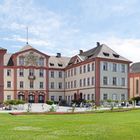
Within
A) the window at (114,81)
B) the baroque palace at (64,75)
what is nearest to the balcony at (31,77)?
the baroque palace at (64,75)

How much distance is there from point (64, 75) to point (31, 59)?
8591 mm

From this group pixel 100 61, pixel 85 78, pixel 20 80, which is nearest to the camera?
pixel 100 61

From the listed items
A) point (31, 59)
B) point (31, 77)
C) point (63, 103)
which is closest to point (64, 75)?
point (63, 103)

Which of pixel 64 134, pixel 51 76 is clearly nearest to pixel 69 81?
pixel 51 76

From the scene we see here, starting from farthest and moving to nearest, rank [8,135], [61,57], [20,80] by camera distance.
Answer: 1. [61,57]
2. [20,80]
3. [8,135]

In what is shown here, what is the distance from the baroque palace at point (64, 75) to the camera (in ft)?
193

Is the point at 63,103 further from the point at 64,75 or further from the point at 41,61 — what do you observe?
the point at 41,61

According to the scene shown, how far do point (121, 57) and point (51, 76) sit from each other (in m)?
16.0

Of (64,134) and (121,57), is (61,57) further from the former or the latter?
(64,134)

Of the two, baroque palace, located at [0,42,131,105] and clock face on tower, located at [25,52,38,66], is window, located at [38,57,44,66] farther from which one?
clock face on tower, located at [25,52,38,66]

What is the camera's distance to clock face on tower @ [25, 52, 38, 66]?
6684 cm

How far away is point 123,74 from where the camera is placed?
6128 cm

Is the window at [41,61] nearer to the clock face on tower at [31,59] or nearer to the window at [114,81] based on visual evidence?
the clock face on tower at [31,59]

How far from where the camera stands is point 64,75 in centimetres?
7188
